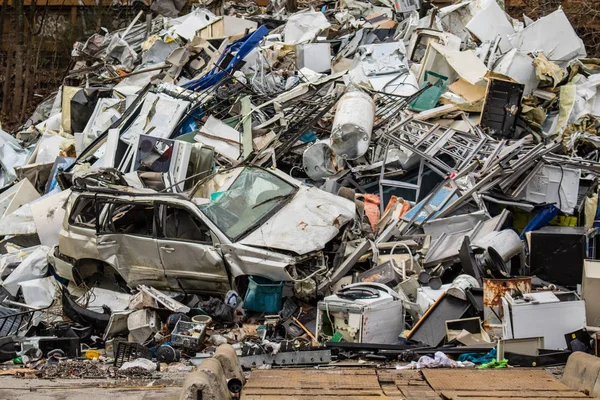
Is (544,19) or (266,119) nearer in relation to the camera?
(266,119)

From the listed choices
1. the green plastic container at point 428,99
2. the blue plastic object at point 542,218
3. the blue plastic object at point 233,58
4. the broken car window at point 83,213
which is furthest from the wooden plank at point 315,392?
the blue plastic object at point 233,58

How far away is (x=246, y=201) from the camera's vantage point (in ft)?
30.9

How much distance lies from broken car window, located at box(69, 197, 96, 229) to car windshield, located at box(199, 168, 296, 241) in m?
1.56

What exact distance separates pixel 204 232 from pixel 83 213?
1.82 meters

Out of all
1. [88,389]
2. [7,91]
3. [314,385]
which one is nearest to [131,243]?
[88,389]

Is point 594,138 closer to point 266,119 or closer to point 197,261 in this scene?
point 266,119

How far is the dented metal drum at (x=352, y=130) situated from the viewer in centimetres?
1120

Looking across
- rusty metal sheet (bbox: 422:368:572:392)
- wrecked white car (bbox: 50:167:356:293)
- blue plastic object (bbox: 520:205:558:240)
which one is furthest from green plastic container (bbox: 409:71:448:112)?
rusty metal sheet (bbox: 422:368:572:392)

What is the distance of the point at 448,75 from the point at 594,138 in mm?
2981

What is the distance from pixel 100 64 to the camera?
17.8 metres

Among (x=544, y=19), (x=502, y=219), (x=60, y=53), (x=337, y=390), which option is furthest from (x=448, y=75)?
(x=60, y=53)

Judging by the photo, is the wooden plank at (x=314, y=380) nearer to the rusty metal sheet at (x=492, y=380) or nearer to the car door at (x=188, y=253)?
the rusty metal sheet at (x=492, y=380)

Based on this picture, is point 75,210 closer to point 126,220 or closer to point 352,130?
point 126,220

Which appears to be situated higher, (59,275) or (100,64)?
(100,64)
